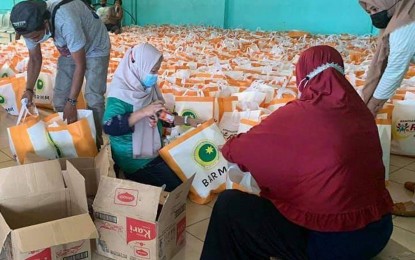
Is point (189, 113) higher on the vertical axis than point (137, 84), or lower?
lower

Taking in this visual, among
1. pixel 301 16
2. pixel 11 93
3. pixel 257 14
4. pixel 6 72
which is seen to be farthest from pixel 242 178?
pixel 257 14

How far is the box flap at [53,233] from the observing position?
1.37 meters

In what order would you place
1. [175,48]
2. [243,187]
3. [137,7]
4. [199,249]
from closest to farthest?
[199,249], [243,187], [175,48], [137,7]

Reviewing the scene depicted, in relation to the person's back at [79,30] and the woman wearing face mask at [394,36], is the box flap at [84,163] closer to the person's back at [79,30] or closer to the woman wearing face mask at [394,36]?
the person's back at [79,30]

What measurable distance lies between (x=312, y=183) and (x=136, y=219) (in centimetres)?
64

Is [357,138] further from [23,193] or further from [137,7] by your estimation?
[137,7]

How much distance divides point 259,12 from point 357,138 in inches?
286

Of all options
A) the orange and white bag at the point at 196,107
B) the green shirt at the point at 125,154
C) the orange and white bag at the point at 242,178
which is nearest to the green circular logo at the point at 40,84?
the orange and white bag at the point at 196,107

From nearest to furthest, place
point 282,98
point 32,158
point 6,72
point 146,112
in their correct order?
point 146,112 → point 32,158 → point 282,98 → point 6,72

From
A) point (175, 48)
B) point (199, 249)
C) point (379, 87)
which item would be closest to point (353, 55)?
point (175, 48)

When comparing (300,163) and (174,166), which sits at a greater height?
(300,163)

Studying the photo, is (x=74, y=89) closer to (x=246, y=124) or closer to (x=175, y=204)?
(x=246, y=124)

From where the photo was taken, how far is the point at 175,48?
496cm

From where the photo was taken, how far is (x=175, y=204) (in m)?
1.58
